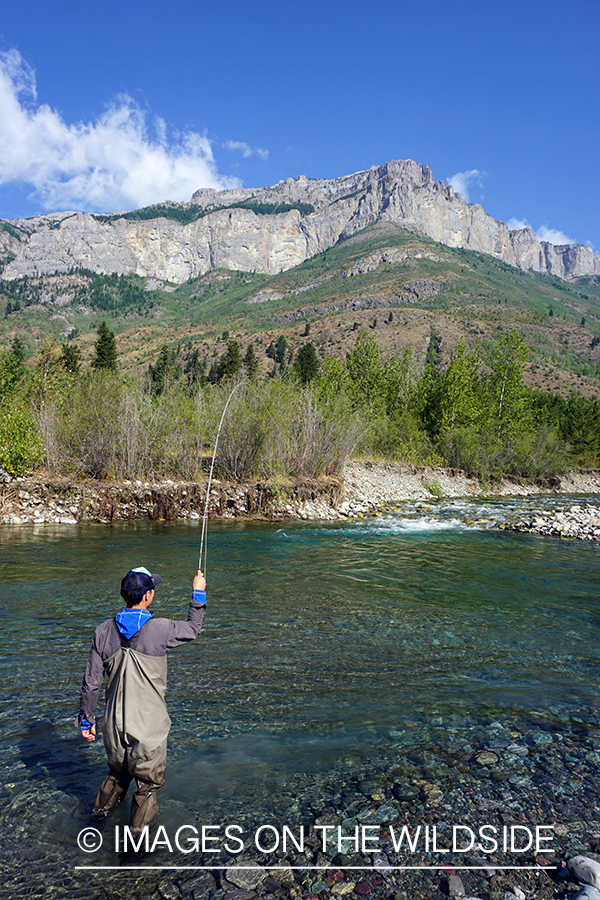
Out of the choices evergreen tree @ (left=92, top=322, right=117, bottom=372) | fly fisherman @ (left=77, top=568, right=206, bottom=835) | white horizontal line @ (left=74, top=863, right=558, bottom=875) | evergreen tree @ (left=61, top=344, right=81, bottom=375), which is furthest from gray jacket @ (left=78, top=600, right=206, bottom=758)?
evergreen tree @ (left=92, top=322, right=117, bottom=372)

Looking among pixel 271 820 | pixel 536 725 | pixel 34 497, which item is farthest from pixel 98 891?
pixel 34 497

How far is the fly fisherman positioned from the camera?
312 centimetres

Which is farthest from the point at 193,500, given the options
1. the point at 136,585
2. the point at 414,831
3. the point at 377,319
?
the point at 377,319

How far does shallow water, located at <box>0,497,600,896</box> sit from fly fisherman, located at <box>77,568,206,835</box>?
40 centimetres

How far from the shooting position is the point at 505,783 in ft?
12.8

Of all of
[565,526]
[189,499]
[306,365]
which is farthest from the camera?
[306,365]

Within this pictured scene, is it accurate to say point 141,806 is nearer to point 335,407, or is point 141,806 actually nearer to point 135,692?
point 135,692

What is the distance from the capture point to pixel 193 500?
19375 millimetres

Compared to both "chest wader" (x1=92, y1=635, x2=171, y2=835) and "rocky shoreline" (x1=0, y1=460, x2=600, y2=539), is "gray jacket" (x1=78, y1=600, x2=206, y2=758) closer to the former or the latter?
"chest wader" (x1=92, y1=635, x2=171, y2=835)

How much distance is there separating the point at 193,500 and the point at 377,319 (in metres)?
105

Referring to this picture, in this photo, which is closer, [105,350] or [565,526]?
[565,526]

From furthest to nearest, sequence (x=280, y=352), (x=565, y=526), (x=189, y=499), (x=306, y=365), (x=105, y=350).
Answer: (x=280, y=352) < (x=306, y=365) < (x=105, y=350) < (x=189, y=499) < (x=565, y=526)

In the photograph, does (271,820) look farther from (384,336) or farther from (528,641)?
(384,336)

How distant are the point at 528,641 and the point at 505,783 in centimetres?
398
